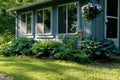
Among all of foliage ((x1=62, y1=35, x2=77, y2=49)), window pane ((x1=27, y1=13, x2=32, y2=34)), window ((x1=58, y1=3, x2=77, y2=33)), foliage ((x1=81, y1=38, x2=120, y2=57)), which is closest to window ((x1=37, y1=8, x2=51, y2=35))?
window pane ((x1=27, y1=13, x2=32, y2=34))

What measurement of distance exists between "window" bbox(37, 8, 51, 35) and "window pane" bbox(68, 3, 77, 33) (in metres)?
2.29

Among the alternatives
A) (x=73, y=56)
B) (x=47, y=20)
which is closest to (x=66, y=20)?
(x=47, y=20)

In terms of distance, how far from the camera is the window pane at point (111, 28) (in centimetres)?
1323

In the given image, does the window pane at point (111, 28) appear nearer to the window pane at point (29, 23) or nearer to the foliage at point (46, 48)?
the foliage at point (46, 48)

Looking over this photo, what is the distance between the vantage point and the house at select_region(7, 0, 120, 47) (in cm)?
1287

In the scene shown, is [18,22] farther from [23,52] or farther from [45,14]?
[23,52]

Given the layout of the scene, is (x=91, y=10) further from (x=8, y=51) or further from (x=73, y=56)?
(x=8, y=51)

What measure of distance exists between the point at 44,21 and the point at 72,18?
3.27 metres

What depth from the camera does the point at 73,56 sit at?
1108 cm

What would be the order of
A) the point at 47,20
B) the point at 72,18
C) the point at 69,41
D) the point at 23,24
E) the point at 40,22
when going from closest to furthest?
the point at 69,41
the point at 72,18
the point at 47,20
the point at 40,22
the point at 23,24

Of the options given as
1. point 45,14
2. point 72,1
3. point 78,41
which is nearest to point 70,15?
point 72,1

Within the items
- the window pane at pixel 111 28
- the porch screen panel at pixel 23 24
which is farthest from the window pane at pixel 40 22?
the window pane at pixel 111 28

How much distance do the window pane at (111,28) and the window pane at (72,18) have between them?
1.75 metres

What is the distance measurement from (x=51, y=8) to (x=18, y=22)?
517 cm
